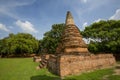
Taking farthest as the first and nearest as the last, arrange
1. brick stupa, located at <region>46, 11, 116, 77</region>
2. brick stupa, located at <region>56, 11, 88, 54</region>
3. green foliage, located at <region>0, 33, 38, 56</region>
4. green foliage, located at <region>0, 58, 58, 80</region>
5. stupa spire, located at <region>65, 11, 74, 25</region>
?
1. green foliage, located at <region>0, 33, 38, 56</region>
2. stupa spire, located at <region>65, 11, 74, 25</region>
3. brick stupa, located at <region>56, 11, 88, 54</region>
4. brick stupa, located at <region>46, 11, 116, 77</region>
5. green foliage, located at <region>0, 58, 58, 80</region>

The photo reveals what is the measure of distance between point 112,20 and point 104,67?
1821 centimetres

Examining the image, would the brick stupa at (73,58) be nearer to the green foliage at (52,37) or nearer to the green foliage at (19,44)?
the green foliage at (52,37)

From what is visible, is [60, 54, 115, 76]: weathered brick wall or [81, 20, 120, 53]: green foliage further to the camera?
[81, 20, 120, 53]: green foliage

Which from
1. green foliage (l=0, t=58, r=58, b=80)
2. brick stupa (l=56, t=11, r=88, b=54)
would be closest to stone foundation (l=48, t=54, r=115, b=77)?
green foliage (l=0, t=58, r=58, b=80)

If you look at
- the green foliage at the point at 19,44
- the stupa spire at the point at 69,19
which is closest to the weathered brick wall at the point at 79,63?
the stupa spire at the point at 69,19

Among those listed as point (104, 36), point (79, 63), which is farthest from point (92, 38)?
point (79, 63)

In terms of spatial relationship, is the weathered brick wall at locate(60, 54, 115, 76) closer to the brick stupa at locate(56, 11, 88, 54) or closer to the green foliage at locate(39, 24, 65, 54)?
the brick stupa at locate(56, 11, 88, 54)

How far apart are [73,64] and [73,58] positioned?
1.99 ft

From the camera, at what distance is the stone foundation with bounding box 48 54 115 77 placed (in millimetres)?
13625

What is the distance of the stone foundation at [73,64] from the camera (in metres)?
13.6

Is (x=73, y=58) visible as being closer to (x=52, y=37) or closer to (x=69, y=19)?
(x=69, y=19)

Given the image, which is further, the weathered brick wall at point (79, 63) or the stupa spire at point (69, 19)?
the stupa spire at point (69, 19)

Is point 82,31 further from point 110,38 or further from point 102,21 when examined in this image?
point 110,38

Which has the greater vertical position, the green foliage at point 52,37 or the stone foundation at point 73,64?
the green foliage at point 52,37
